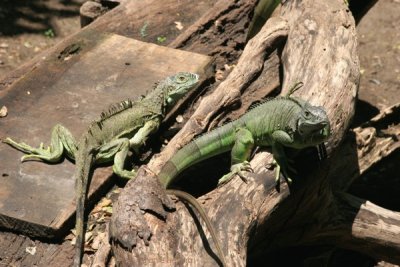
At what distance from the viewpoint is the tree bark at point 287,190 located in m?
3.05

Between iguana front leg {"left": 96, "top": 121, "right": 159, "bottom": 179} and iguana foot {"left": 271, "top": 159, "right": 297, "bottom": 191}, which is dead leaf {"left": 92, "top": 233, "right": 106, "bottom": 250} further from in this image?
iguana foot {"left": 271, "top": 159, "right": 297, "bottom": 191}

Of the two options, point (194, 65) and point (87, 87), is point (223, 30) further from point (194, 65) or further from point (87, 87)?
point (87, 87)

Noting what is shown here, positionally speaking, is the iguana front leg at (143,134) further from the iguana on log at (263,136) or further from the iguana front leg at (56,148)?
the iguana on log at (263,136)

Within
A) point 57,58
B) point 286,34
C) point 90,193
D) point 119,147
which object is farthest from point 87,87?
point 286,34

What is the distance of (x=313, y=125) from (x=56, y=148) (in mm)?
1897

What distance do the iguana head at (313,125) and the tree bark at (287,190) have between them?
0.28m

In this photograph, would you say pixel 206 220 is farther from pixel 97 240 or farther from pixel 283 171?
pixel 97 240

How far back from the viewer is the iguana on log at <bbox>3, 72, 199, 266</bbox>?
4.19 meters

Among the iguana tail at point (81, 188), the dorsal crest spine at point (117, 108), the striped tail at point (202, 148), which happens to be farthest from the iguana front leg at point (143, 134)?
the striped tail at point (202, 148)

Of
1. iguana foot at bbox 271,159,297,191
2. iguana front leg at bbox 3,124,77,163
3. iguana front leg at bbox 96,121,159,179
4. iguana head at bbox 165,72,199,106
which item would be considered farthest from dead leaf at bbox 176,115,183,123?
iguana foot at bbox 271,159,297,191

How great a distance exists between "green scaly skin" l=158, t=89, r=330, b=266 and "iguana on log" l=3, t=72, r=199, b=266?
1.90 ft

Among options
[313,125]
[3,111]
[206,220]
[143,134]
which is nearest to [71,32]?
[3,111]

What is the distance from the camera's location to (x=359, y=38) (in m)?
8.00

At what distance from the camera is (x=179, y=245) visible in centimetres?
303
